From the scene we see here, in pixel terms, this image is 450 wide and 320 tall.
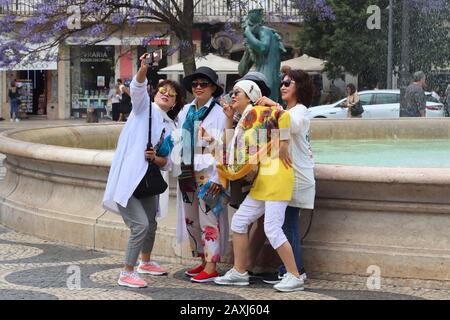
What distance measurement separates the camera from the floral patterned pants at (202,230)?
6.32 m

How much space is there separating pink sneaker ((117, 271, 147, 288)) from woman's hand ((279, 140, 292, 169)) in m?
1.30

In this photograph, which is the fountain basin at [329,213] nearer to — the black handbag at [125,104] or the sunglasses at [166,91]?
the sunglasses at [166,91]

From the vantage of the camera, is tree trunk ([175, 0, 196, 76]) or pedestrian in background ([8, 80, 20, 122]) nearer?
tree trunk ([175, 0, 196, 76])

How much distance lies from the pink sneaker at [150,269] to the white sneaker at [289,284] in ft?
3.30

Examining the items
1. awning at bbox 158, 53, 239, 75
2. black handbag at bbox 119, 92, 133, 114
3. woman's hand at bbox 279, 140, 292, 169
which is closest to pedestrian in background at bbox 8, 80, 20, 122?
awning at bbox 158, 53, 239, 75

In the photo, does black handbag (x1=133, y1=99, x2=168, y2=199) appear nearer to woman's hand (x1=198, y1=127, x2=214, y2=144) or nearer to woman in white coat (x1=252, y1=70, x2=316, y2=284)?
woman's hand (x1=198, y1=127, x2=214, y2=144)

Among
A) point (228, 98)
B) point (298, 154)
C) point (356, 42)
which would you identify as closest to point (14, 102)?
point (356, 42)

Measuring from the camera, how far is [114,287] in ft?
20.0

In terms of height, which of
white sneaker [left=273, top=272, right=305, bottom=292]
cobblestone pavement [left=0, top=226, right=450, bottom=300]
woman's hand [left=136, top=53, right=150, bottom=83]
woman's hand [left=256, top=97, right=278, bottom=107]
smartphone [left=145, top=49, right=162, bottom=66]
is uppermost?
smartphone [left=145, top=49, right=162, bottom=66]

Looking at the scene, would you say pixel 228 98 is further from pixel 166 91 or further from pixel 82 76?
pixel 82 76

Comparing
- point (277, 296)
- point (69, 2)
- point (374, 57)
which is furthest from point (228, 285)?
point (374, 57)

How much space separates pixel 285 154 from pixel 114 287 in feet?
4.98

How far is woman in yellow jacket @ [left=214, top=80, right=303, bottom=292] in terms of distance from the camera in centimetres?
585
